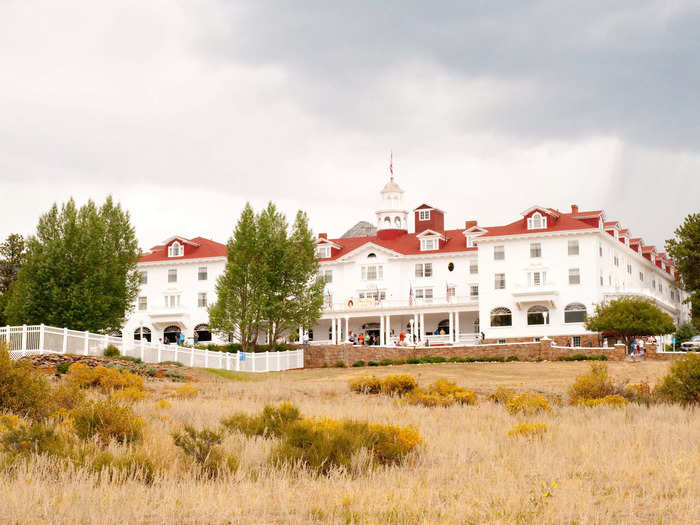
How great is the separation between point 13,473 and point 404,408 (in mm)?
9361

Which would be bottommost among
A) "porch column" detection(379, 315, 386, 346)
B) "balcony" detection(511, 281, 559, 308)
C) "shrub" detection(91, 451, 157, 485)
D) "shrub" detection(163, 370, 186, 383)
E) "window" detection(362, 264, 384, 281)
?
"shrub" detection(91, 451, 157, 485)

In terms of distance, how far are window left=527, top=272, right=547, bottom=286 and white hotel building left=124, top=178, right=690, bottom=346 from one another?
79 mm

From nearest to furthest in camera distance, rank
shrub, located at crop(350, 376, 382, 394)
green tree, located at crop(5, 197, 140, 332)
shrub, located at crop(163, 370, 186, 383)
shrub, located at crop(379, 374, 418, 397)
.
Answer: shrub, located at crop(379, 374, 418, 397) → shrub, located at crop(350, 376, 382, 394) → shrub, located at crop(163, 370, 186, 383) → green tree, located at crop(5, 197, 140, 332)

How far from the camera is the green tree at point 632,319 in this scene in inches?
2095

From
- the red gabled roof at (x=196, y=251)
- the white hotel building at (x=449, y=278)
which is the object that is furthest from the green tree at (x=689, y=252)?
the red gabled roof at (x=196, y=251)

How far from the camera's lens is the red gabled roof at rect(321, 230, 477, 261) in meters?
70.2

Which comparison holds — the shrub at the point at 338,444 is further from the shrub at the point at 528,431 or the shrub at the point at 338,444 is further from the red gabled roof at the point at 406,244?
the red gabled roof at the point at 406,244

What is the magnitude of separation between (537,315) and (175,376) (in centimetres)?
4069

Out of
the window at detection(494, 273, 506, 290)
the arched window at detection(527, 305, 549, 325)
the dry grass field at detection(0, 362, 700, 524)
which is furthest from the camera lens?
the window at detection(494, 273, 506, 290)

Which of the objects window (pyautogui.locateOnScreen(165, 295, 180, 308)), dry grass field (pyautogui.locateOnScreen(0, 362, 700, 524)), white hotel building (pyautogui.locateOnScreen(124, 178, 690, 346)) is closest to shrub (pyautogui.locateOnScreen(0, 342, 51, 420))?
dry grass field (pyautogui.locateOnScreen(0, 362, 700, 524))

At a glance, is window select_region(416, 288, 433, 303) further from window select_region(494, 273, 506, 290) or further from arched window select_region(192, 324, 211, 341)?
arched window select_region(192, 324, 211, 341)

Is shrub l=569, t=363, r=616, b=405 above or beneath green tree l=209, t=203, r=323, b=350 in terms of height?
beneath

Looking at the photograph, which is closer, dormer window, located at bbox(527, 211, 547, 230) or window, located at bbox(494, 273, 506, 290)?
dormer window, located at bbox(527, 211, 547, 230)

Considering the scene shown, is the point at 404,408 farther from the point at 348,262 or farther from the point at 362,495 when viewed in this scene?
the point at 348,262
